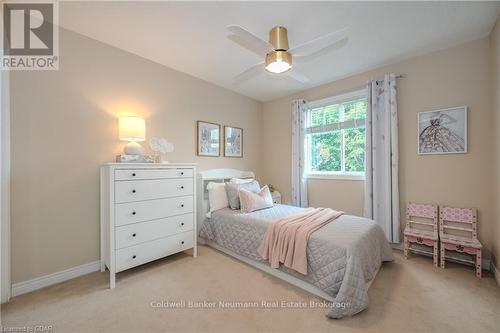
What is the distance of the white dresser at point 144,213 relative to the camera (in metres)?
2.10

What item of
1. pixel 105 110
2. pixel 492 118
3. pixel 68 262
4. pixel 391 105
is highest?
pixel 391 105

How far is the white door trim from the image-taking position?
180cm

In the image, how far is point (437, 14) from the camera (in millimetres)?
2023

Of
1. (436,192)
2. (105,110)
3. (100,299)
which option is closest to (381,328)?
(436,192)

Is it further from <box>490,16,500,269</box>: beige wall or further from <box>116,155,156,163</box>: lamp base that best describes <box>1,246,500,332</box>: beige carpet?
<box>116,155,156,163</box>: lamp base

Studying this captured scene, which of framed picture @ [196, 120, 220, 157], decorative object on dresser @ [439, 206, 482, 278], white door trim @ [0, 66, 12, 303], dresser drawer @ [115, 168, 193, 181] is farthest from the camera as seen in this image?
framed picture @ [196, 120, 220, 157]

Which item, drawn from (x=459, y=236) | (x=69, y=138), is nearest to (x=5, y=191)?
(x=69, y=138)

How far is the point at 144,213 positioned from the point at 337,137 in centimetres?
330

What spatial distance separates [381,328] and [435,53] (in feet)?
10.9

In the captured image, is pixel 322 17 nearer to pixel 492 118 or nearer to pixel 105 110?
Answer: pixel 492 118

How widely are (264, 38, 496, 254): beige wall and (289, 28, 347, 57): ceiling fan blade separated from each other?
6.26 feet

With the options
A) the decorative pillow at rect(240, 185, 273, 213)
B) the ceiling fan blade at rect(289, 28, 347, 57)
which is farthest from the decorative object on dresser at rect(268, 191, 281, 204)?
the ceiling fan blade at rect(289, 28, 347, 57)

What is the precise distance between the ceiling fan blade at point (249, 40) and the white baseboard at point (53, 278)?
2913mm

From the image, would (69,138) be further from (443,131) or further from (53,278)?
(443,131)
